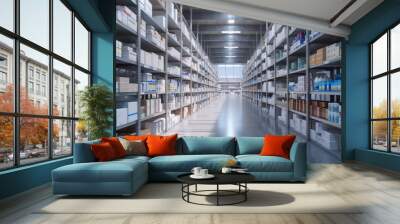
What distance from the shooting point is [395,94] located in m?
6.41

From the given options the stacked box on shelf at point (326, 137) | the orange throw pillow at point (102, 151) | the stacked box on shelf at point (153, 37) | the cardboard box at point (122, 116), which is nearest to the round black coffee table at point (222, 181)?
the orange throw pillow at point (102, 151)

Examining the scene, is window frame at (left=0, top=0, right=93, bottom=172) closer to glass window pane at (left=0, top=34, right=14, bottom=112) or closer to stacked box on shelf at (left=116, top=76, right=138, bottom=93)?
glass window pane at (left=0, top=34, right=14, bottom=112)

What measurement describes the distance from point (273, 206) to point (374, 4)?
3952 mm

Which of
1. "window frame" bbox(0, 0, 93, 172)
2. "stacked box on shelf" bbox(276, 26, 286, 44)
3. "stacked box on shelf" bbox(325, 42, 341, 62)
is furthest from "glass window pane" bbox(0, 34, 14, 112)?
"stacked box on shelf" bbox(276, 26, 286, 44)

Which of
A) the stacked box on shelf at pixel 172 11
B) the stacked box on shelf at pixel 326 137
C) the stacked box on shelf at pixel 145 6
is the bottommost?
the stacked box on shelf at pixel 326 137

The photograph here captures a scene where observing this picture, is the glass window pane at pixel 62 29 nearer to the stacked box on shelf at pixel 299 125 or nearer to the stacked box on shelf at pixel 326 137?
the stacked box on shelf at pixel 326 137

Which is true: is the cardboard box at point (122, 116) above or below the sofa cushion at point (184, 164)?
above

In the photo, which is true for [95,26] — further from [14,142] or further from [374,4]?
[374,4]

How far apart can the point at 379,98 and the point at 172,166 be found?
3820 millimetres

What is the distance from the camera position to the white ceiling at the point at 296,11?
6.35 m

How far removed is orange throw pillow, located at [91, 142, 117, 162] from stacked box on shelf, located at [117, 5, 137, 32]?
105 inches

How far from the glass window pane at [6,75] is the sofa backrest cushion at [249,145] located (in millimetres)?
2884

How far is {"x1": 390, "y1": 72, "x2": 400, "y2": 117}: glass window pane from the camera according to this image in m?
6.30

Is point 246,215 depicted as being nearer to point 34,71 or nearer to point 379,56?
point 34,71
